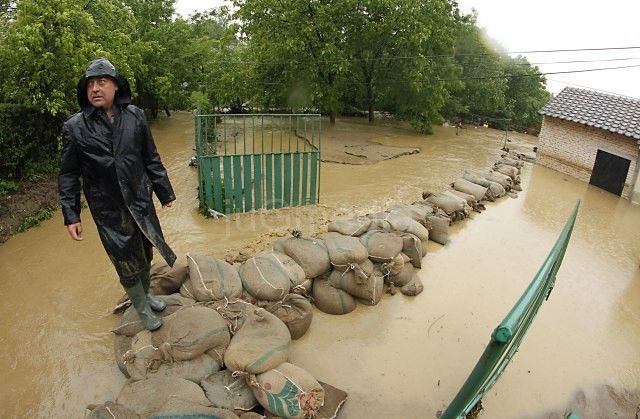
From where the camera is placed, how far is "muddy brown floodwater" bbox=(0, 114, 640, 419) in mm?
3457

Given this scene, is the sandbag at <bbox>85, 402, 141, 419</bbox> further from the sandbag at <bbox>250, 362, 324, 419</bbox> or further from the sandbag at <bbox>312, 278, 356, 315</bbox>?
the sandbag at <bbox>312, 278, 356, 315</bbox>

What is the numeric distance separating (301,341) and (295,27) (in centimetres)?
990

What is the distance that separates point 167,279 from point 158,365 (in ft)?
3.29

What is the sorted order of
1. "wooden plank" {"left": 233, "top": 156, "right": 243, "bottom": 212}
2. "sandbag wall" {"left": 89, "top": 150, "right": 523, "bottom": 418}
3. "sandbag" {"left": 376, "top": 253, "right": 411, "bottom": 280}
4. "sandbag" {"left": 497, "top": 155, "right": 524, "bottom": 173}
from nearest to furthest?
"sandbag wall" {"left": 89, "top": 150, "right": 523, "bottom": 418} → "sandbag" {"left": 376, "top": 253, "right": 411, "bottom": 280} → "wooden plank" {"left": 233, "top": 156, "right": 243, "bottom": 212} → "sandbag" {"left": 497, "top": 155, "right": 524, "bottom": 173}

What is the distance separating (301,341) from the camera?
3984mm

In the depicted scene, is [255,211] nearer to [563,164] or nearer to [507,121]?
[563,164]

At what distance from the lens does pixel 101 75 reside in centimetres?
256

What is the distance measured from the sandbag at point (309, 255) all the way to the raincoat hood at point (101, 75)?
2.31 meters

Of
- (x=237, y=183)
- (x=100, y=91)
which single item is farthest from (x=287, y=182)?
(x=100, y=91)

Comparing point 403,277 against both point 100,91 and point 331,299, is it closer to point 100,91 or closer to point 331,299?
point 331,299

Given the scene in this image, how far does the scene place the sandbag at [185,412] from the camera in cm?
250

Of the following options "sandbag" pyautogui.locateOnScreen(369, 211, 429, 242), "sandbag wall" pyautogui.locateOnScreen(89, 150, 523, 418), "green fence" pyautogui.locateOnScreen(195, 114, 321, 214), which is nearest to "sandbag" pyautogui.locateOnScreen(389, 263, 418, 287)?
"sandbag wall" pyautogui.locateOnScreen(89, 150, 523, 418)

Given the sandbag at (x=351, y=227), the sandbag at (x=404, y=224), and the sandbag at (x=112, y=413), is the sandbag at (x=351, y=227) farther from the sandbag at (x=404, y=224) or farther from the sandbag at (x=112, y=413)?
the sandbag at (x=112, y=413)

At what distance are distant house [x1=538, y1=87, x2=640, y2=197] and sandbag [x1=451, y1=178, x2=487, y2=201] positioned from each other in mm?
3527
